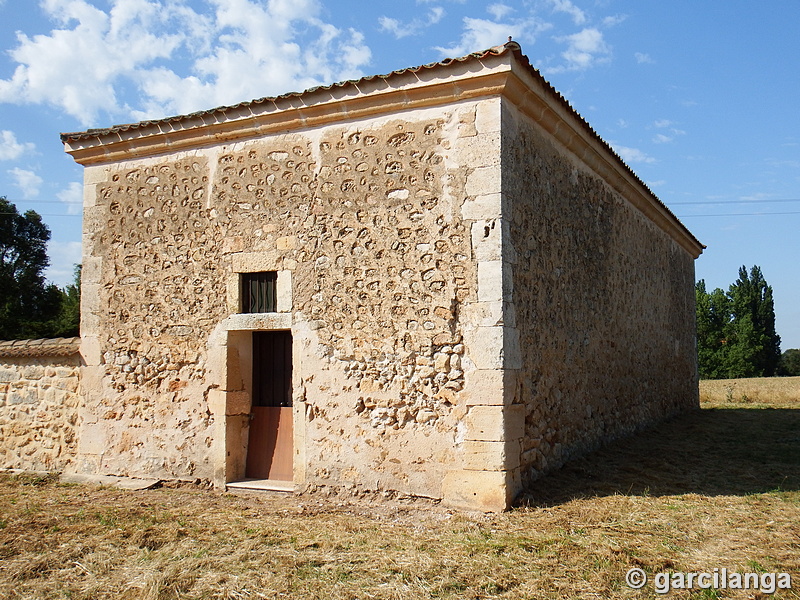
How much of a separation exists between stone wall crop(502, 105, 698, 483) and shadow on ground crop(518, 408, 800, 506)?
0.23 metres

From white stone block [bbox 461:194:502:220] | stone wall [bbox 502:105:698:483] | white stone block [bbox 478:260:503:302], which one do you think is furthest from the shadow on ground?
white stone block [bbox 461:194:502:220]

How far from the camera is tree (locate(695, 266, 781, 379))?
1502 inches

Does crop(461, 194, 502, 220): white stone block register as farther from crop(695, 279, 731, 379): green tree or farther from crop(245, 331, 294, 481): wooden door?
crop(695, 279, 731, 379): green tree

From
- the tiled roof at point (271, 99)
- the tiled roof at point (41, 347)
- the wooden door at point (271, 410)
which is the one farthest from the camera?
the tiled roof at point (41, 347)

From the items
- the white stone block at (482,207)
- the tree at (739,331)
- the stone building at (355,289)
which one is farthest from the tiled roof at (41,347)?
the tree at (739,331)

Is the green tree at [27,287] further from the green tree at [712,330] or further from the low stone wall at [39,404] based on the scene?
the green tree at [712,330]

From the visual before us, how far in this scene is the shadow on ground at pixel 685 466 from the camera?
6.00m

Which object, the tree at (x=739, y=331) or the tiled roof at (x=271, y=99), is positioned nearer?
the tiled roof at (x=271, y=99)

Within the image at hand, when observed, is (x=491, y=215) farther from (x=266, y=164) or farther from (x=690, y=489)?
(x=690, y=489)

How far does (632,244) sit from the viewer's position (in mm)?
9711

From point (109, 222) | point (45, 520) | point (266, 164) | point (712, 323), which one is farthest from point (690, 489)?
point (712, 323)

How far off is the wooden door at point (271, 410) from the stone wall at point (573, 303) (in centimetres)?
240

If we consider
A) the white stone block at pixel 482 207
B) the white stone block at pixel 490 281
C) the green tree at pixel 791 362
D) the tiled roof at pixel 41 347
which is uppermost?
the white stone block at pixel 482 207

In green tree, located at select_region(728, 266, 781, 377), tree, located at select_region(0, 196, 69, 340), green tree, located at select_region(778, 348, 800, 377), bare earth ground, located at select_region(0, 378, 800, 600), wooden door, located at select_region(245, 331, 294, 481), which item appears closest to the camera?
bare earth ground, located at select_region(0, 378, 800, 600)
